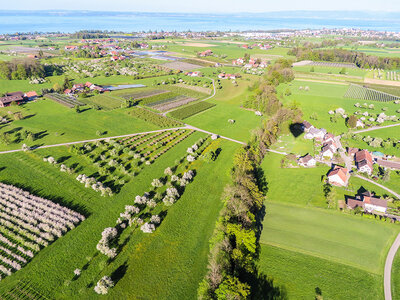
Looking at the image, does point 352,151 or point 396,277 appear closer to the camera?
point 396,277

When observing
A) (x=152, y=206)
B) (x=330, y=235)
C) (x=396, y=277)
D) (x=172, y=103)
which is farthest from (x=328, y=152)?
(x=172, y=103)

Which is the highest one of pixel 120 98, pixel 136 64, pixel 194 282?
pixel 136 64

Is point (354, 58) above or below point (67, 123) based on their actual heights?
above

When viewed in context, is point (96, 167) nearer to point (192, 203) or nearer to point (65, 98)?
point (192, 203)

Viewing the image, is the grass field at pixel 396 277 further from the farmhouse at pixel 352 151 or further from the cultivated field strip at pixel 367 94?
the cultivated field strip at pixel 367 94

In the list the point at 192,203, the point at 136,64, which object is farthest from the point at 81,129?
the point at 136,64

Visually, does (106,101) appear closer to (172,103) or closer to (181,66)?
(172,103)
